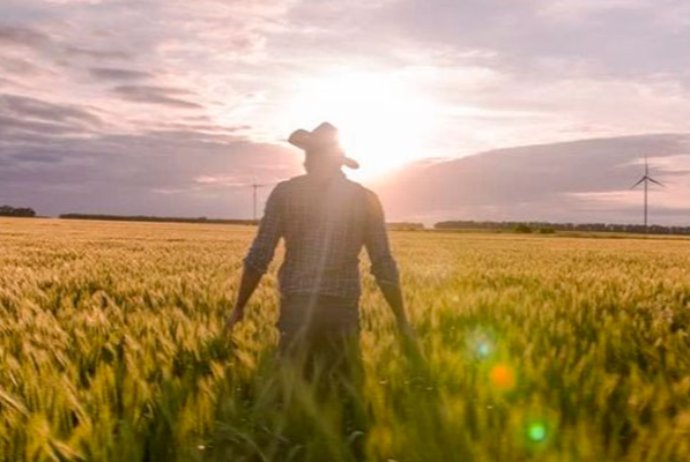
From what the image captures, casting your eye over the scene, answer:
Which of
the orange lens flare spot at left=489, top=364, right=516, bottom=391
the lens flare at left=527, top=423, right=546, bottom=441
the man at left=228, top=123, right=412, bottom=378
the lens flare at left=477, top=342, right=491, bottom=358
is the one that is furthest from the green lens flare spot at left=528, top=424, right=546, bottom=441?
the man at left=228, top=123, right=412, bottom=378

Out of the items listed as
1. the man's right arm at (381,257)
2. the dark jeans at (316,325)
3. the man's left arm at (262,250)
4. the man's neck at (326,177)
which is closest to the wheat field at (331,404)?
the dark jeans at (316,325)

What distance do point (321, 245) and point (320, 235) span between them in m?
0.06

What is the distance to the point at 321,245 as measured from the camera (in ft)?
15.5

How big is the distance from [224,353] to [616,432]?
107 inches

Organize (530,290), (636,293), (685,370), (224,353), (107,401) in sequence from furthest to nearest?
(530,290)
(636,293)
(224,353)
(685,370)
(107,401)

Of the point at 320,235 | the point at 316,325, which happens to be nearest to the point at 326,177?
the point at 320,235

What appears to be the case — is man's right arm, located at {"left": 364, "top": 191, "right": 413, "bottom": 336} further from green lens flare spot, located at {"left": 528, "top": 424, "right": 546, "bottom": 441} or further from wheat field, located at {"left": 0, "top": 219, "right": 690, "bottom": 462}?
green lens flare spot, located at {"left": 528, "top": 424, "right": 546, "bottom": 441}

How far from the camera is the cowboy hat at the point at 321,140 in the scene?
15.1 feet

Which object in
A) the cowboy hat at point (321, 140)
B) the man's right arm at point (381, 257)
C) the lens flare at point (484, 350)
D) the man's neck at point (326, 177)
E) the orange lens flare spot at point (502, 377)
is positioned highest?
the cowboy hat at point (321, 140)

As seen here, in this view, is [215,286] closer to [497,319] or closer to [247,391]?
[497,319]

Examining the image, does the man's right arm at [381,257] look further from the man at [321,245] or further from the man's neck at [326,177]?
the man's neck at [326,177]

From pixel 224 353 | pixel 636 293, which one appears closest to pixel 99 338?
pixel 224 353

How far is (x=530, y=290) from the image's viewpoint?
1035 centimetres

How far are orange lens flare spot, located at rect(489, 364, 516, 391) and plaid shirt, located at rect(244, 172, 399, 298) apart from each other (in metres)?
1.56
